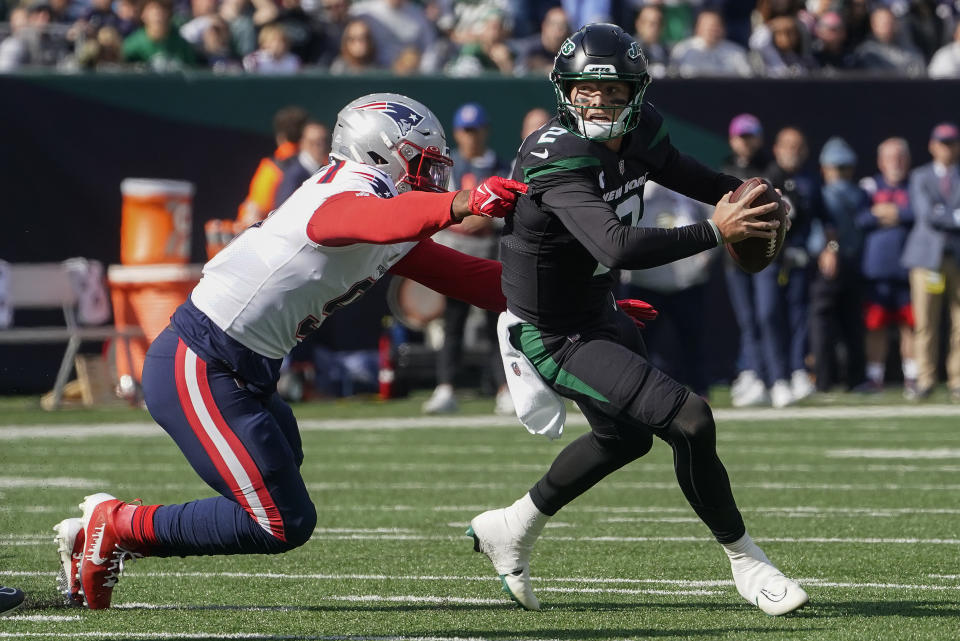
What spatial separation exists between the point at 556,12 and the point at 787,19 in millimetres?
1992

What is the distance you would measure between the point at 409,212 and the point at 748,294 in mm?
8247

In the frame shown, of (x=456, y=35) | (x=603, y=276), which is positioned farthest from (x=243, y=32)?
(x=603, y=276)

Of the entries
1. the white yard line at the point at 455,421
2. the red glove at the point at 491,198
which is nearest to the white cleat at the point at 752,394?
the white yard line at the point at 455,421

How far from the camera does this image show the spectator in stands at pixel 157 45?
1317 centimetres

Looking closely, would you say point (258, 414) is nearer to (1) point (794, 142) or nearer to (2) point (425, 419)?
(2) point (425, 419)

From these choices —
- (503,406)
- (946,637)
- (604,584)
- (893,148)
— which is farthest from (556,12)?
(946,637)

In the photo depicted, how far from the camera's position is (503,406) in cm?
1178

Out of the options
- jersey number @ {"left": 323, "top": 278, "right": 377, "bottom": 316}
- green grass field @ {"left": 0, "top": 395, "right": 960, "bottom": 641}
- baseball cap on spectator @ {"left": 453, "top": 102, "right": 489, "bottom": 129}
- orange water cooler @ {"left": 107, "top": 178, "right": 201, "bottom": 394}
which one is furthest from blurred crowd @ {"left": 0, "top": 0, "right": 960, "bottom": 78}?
jersey number @ {"left": 323, "top": 278, "right": 377, "bottom": 316}

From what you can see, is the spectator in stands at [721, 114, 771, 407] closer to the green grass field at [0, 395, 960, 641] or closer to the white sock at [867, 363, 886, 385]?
the green grass field at [0, 395, 960, 641]

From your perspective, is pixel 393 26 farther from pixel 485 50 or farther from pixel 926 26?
pixel 926 26

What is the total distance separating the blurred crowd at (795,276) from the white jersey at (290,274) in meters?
6.60

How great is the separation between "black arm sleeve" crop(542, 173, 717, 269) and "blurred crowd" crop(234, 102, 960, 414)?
6.78 meters

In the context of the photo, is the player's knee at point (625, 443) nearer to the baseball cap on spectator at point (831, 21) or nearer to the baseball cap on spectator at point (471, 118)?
the baseball cap on spectator at point (471, 118)

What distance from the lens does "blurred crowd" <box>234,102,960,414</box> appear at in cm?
1200
